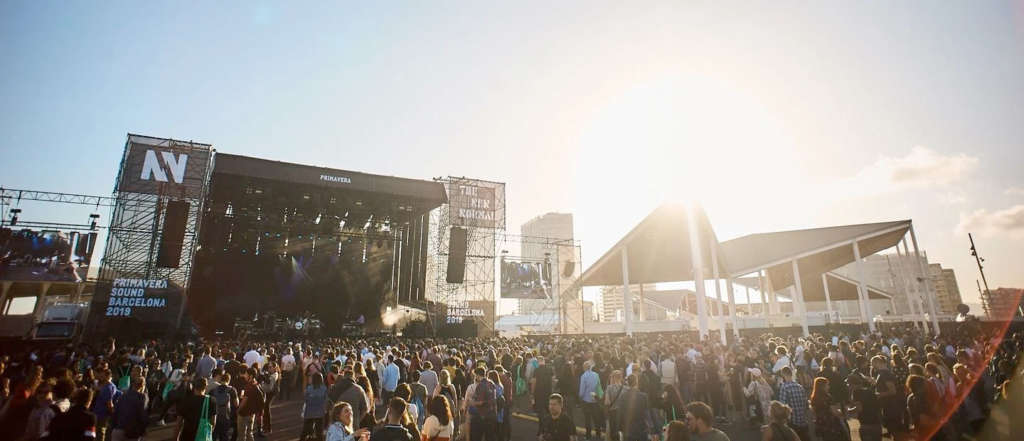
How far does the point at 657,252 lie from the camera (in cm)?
2758

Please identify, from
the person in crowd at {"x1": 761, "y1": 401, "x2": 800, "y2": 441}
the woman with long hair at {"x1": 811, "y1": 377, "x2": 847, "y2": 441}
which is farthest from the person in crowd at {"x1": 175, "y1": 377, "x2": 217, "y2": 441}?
the woman with long hair at {"x1": 811, "y1": 377, "x2": 847, "y2": 441}

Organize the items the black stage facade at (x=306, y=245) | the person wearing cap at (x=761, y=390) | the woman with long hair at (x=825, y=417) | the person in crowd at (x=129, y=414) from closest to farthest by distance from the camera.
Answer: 1. the woman with long hair at (x=825, y=417)
2. the person in crowd at (x=129, y=414)
3. the person wearing cap at (x=761, y=390)
4. the black stage facade at (x=306, y=245)

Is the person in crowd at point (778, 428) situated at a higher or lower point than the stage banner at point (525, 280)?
lower

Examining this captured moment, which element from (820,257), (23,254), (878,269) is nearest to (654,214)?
(820,257)

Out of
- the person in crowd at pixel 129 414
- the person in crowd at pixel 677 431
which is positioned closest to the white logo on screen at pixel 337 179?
the person in crowd at pixel 129 414

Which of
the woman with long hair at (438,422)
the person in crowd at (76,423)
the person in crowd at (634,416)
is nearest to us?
the person in crowd at (76,423)

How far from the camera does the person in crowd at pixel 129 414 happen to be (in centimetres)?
763

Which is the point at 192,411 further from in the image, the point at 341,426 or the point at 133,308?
the point at 133,308

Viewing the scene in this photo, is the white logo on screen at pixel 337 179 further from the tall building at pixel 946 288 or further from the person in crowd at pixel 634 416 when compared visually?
the tall building at pixel 946 288

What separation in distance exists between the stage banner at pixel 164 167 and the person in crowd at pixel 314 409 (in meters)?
24.7

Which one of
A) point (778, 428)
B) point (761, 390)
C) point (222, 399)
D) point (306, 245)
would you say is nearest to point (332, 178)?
point (306, 245)

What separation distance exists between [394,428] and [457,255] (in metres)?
28.5

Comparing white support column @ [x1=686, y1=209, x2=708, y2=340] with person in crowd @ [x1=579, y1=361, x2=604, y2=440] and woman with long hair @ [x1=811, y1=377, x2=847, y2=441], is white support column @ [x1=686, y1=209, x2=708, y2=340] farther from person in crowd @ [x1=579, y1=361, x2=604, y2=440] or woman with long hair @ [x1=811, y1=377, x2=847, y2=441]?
woman with long hair @ [x1=811, y1=377, x2=847, y2=441]

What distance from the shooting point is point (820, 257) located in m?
31.5
